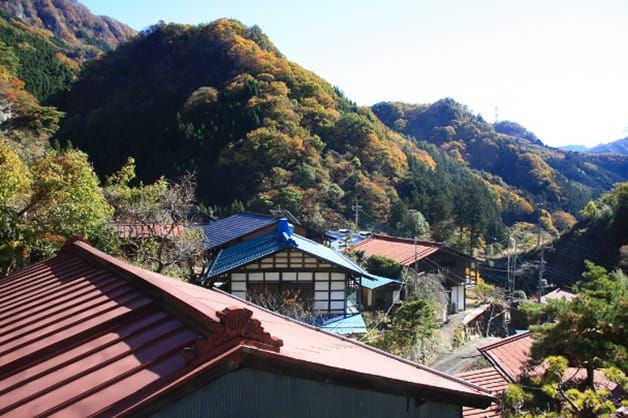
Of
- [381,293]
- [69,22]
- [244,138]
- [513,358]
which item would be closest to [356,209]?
[244,138]

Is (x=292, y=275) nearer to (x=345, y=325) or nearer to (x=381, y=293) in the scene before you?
(x=345, y=325)

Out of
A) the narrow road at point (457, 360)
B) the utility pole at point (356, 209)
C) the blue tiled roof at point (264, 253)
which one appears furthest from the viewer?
the utility pole at point (356, 209)

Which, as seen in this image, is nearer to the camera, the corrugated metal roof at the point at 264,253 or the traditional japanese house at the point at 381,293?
the corrugated metal roof at the point at 264,253

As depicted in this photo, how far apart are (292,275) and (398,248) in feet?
36.7

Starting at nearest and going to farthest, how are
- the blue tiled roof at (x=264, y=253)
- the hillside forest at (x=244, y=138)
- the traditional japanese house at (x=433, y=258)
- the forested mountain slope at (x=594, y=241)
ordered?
the blue tiled roof at (x=264, y=253)
the traditional japanese house at (x=433, y=258)
the forested mountain slope at (x=594, y=241)
the hillside forest at (x=244, y=138)

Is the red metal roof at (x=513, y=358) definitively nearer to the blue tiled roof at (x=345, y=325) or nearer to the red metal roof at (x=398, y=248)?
the blue tiled roof at (x=345, y=325)

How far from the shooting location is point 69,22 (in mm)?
113312

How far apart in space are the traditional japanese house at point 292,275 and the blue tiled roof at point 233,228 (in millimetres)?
4162

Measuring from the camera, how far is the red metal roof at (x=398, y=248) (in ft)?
84.2

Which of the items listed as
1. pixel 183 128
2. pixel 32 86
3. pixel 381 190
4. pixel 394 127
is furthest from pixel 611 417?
pixel 394 127

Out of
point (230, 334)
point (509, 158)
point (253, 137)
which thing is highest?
point (253, 137)

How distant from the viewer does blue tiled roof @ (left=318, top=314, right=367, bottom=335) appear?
1595 cm

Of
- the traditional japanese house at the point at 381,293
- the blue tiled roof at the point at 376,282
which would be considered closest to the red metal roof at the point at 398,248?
the traditional japanese house at the point at 381,293

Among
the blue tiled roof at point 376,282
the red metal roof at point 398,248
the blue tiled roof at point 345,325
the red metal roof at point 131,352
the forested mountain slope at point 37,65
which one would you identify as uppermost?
the forested mountain slope at point 37,65
